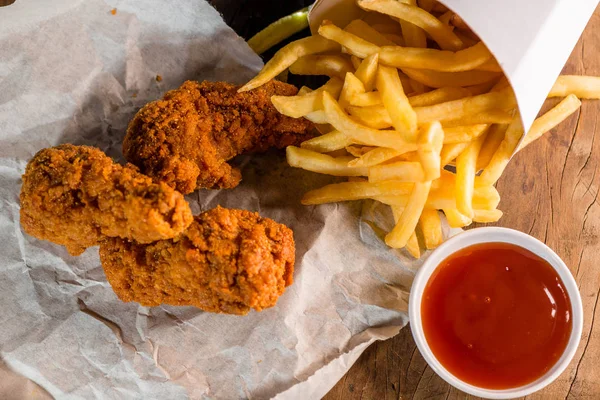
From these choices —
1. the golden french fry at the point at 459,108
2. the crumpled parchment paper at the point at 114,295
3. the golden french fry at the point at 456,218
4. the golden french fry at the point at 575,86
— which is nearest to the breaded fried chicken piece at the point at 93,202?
the crumpled parchment paper at the point at 114,295

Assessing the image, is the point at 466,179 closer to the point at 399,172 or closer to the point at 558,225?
the point at 399,172

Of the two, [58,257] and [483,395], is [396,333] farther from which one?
[58,257]

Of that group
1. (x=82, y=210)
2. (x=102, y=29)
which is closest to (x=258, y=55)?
(x=102, y=29)

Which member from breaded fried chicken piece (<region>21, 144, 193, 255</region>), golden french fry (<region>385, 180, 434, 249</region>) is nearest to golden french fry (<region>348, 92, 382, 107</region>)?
golden french fry (<region>385, 180, 434, 249</region>)

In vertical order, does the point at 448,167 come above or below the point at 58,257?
above

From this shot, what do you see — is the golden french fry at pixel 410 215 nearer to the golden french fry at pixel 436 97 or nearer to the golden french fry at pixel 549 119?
the golden french fry at pixel 436 97

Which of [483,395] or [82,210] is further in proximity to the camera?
[483,395]
